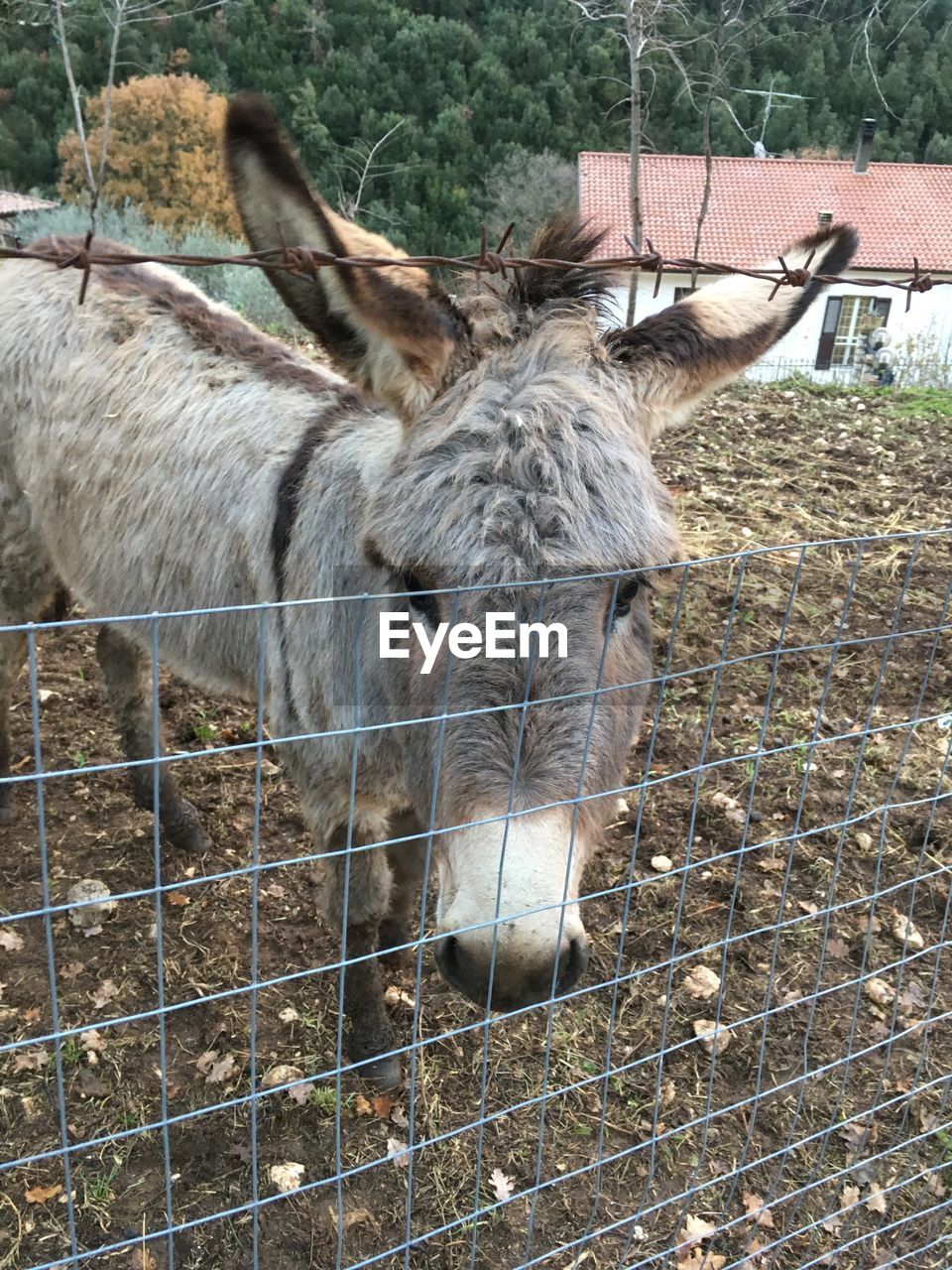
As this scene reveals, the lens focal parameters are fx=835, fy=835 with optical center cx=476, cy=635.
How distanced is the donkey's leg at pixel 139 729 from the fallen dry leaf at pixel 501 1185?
168 cm

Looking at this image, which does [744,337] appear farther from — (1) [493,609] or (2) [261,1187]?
(2) [261,1187]

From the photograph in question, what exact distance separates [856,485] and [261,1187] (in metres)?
5.99

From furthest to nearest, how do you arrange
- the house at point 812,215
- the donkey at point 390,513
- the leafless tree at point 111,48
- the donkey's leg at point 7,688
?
the house at point 812,215 < the leafless tree at point 111,48 < the donkey's leg at point 7,688 < the donkey at point 390,513

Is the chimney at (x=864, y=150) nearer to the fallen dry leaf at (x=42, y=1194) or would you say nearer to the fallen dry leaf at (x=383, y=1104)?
the fallen dry leaf at (x=383, y=1104)

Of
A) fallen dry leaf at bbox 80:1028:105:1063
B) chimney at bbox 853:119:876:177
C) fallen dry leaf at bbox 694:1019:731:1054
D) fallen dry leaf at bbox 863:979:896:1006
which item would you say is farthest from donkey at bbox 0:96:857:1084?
chimney at bbox 853:119:876:177

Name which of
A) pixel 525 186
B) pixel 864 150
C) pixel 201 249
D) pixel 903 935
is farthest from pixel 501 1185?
pixel 525 186

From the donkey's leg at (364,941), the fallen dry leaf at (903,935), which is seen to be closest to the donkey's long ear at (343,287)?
the donkey's leg at (364,941)

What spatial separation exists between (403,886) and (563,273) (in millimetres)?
1988

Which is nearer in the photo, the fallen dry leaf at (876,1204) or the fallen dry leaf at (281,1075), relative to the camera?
the fallen dry leaf at (876,1204)

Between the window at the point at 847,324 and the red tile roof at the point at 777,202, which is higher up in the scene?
the red tile roof at the point at 777,202

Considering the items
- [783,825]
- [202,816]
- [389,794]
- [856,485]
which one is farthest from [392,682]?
[856,485]

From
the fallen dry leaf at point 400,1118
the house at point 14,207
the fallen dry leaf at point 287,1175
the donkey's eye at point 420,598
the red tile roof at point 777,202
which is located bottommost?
the fallen dry leaf at point 400,1118

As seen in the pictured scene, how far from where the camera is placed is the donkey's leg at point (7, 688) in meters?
3.16

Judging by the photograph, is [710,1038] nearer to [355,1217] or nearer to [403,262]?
[355,1217]
